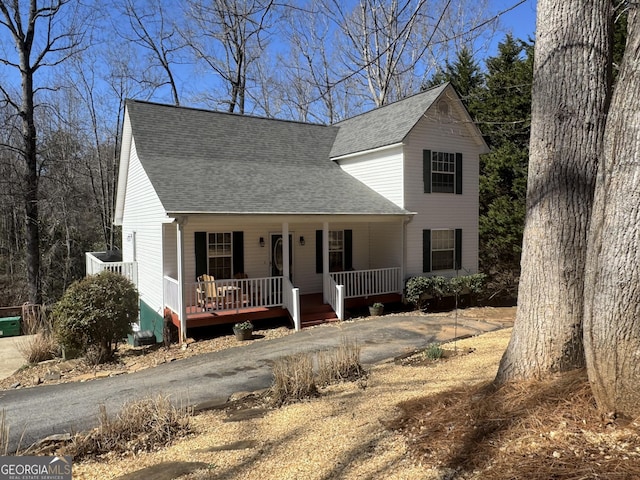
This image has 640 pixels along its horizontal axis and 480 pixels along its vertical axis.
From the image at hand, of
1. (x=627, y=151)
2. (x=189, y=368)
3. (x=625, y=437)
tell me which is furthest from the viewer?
(x=189, y=368)

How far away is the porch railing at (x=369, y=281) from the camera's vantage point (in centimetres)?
1355

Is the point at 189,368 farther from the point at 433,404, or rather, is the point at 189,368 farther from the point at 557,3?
the point at 557,3

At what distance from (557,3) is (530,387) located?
12.3ft

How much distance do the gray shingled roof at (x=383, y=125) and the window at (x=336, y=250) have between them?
3.17m

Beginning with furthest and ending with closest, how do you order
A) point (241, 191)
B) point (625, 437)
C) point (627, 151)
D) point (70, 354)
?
1. point (241, 191)
2. point (70, 354)
3. point (627, 151)
4. point (625, 437)

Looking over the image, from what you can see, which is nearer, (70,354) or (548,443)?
(548,443)

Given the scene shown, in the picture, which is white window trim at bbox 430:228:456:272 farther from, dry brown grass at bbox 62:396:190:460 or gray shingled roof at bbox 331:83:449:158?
dry brown grass at bbox 62:396:190:460

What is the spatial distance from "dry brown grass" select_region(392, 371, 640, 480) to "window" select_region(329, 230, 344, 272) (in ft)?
35.2

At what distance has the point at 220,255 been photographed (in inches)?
522

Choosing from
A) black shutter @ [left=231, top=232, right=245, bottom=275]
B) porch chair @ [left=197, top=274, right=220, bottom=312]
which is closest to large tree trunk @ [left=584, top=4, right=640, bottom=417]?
porch chair @ [left=197, top=274, right=220, bottom=312]

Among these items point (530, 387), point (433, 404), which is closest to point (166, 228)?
point (433, 404)

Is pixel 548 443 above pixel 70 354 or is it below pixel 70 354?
above

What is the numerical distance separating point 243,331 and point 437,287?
21.4 ft

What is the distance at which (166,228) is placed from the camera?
12.4 m
